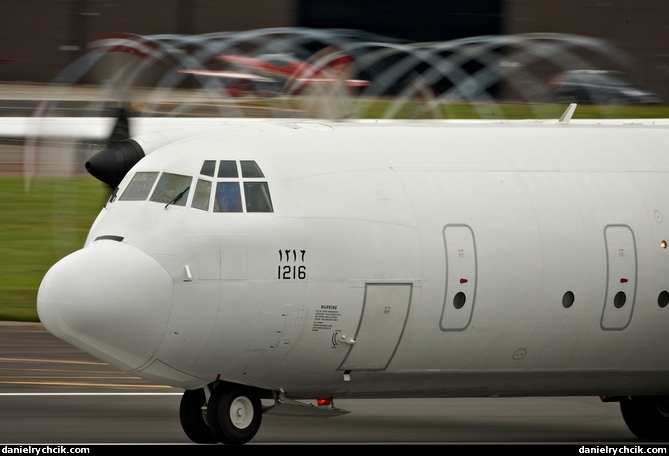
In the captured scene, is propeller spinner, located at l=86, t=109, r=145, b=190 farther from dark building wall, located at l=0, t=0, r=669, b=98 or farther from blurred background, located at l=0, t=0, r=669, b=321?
dark building wall, located at l=0, t=0, r=669, b=98

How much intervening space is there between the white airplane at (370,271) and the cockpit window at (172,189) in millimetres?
22

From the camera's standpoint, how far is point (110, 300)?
36.6 feet

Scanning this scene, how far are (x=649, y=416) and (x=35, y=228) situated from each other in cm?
1957

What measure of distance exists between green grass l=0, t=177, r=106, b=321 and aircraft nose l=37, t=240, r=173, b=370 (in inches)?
497

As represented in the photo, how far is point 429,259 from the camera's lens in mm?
12422

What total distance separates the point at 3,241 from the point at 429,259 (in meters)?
19.4

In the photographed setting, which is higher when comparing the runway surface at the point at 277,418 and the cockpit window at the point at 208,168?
the cockpit window at the point at 208,168

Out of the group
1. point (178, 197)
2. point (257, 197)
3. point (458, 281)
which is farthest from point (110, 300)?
point (458, 281)

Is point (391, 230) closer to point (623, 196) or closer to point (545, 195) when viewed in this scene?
point (545, 195)

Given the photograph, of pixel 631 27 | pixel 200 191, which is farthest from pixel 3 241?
pixel 631 27

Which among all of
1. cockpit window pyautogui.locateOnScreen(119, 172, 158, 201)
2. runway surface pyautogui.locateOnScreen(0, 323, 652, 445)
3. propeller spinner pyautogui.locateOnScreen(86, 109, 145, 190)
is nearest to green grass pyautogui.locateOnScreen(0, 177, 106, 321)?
runway surface pyautogui.locateOnScreen(0, 323, 652, 445)

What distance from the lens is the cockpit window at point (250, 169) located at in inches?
476

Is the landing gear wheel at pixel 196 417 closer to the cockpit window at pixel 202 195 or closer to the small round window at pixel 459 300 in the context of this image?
the cockpit window at pixel 202 195

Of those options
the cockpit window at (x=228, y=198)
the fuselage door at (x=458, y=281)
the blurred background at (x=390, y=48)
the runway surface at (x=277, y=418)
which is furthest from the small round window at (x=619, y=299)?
the blurred background at (x=390, y=48)
